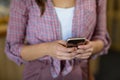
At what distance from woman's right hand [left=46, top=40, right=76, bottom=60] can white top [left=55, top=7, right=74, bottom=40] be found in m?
0.09

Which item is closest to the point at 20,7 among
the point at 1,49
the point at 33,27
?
the point at 33,27

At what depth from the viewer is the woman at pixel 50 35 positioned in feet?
3.52

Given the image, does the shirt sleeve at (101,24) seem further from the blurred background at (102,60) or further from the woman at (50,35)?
the blurred background at (102,60)

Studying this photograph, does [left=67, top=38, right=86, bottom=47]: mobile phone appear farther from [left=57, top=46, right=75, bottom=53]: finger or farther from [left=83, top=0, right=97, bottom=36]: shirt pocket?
[left=83, top=0, right=97, bottom=36]: shirt pocket

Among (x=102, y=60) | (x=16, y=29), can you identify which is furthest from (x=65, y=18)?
(x=102, y=60)

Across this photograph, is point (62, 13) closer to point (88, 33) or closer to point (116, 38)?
point (88, 33)

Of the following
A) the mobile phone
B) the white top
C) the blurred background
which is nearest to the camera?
the mobile phone

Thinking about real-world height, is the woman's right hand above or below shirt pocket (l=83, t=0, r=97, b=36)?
below

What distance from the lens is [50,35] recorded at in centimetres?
110

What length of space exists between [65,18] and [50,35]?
10cm

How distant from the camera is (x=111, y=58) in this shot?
3.91 m

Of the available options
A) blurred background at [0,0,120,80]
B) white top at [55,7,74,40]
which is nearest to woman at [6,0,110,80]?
white top at [55,7,74,40]

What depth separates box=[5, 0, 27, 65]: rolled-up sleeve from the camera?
1.07m

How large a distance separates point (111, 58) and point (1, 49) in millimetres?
2008
